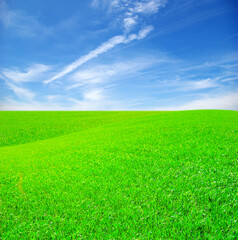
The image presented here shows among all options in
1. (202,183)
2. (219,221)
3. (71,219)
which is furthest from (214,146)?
(71,219)

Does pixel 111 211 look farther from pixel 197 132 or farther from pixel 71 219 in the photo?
pixel 197 132

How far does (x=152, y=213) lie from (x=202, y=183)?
232 cm

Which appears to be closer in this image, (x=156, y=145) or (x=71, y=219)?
(x=71, y=219)

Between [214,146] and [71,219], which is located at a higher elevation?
[214,146]

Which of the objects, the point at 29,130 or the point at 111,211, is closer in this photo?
the point at 111,211

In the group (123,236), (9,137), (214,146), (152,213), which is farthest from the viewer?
(9,137)

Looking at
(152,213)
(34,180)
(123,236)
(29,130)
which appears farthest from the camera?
(29,130)

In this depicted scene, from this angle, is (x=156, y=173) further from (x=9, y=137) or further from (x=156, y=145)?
(x=9, y=137)

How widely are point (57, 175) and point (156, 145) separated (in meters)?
6.17

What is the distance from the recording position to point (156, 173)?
7.05 meters

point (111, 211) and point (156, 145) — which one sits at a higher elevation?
point (156, 145)

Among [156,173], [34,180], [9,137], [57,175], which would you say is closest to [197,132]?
[156,173]

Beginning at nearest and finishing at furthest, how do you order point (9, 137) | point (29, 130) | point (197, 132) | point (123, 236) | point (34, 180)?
1. point (123, 236)
2. point (34, 180)
3. point (197, 132)
4. point (9, 137)
5. point (29, 130)

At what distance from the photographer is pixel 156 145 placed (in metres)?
10.9
